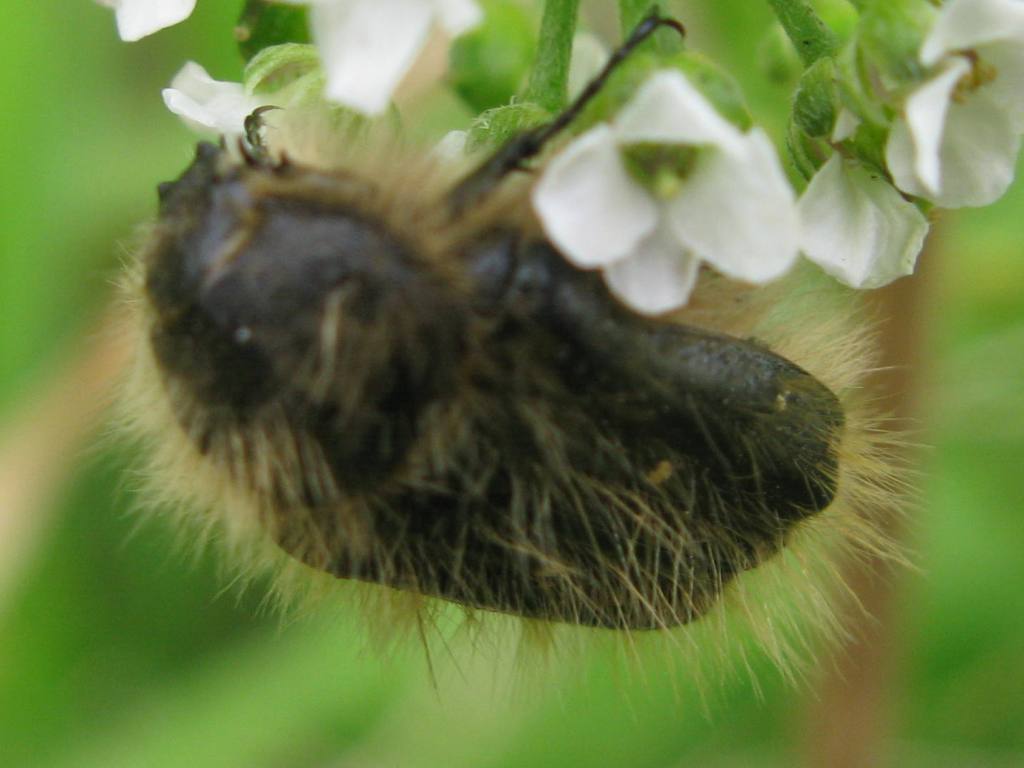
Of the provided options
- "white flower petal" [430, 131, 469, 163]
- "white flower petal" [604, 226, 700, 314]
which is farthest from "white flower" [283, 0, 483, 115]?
"white flower petal" [604, 226, 700, 314]

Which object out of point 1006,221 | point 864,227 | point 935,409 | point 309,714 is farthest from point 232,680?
point 864,227

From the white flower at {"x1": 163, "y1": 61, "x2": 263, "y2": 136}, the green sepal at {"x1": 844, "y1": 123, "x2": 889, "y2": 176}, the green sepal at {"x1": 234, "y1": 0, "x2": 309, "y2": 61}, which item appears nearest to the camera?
the green sepal at {"x1": 844, "y1": 123, "x2": 889, "y2": 176}

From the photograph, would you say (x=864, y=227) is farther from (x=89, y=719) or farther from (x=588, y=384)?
(x=89, y=719)

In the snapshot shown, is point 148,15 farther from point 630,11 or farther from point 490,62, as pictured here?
point 490,62

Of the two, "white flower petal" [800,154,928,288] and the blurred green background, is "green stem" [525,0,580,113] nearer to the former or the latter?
"white flower petal" [800,154,928,288]

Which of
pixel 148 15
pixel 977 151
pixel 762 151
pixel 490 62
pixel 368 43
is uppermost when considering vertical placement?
pixel 148 15

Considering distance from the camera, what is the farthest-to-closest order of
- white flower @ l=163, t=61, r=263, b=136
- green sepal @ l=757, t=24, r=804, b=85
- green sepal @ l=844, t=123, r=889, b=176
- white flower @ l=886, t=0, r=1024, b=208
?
green sepal @ l=757, t=24, r=804, b=85
white flower @ l=163, t=61, r=263, b=136
green sepal @ l=844, t=123, r=889, b=176
white flower @ l=886, t=0, r=1024, b=208

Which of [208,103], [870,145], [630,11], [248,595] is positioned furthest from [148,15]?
[248,595]
